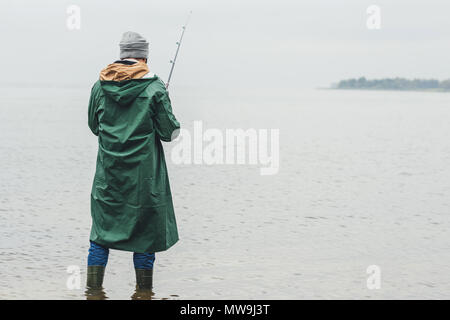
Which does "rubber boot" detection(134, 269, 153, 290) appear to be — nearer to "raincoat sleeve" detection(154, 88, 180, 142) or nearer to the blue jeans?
the blue jeans

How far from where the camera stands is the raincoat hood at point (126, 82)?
18.9ft

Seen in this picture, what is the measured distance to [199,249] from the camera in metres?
8.34

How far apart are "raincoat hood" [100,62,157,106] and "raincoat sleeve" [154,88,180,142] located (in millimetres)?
150

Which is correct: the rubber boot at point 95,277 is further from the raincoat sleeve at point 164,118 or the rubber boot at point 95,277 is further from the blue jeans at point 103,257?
the raincoat sleeve at point 164,118

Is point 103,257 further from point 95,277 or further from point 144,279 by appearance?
point 144,279

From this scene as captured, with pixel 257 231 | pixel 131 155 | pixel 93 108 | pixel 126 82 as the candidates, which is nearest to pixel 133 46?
pixel 126 82

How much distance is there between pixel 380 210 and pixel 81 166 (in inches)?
305

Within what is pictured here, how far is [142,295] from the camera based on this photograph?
248 inches

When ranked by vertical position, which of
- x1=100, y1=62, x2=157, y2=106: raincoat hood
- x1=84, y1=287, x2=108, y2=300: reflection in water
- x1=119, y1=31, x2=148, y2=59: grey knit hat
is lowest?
x1=84, y1=287, x2=108, y2=300: reflection in water

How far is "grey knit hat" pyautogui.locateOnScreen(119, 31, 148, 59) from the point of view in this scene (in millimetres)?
5887

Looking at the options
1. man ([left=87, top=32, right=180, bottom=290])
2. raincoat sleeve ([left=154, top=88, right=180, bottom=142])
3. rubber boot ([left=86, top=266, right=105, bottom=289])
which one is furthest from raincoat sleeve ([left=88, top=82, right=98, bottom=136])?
rubber boot ([left=86, top=266, right=105, bottom=289])

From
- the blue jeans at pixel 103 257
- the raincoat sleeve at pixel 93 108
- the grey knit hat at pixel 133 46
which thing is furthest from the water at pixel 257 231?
the grey knit hat at pixel 133 46
